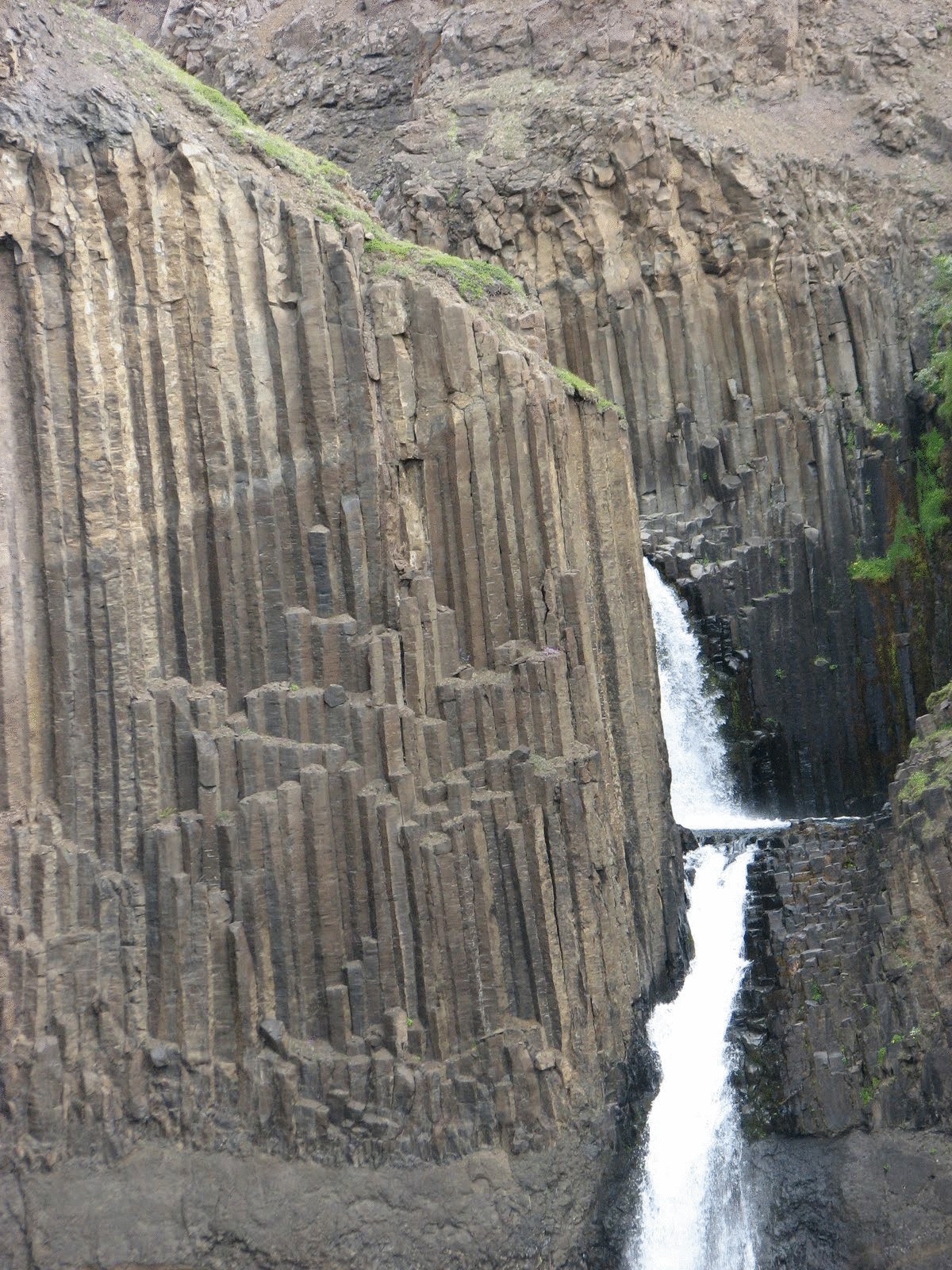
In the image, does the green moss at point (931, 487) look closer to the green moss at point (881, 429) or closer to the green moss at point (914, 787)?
the green moss at point (881, 429)

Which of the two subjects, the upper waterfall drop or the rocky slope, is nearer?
the upper waterfall drop

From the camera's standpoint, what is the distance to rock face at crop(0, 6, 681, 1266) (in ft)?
55.5

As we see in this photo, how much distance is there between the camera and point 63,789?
17.2 m

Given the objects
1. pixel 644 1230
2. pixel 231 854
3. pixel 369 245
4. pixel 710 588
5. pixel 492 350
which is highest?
pixel 369 245

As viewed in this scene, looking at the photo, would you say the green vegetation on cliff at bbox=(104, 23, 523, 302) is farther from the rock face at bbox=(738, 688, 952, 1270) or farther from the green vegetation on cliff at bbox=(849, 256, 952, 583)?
the green vegetation on cliff at bbox=(849, 256, 952, 583)

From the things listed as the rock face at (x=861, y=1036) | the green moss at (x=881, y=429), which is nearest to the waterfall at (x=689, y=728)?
the rock face at (x=861, y=1036)

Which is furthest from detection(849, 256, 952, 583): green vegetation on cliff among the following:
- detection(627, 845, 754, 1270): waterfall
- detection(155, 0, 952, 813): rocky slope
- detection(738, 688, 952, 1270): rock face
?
detection(627, 845, 754, 1270): waterfall

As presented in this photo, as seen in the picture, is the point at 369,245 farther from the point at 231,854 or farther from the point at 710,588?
the point at 710,588

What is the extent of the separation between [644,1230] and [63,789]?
888cm

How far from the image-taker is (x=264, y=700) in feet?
58.4

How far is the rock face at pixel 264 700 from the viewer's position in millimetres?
16922

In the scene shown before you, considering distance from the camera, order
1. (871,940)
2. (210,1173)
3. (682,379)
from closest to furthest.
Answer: (210,1173) → (871,940) → (682,379)

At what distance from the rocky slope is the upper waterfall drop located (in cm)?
53

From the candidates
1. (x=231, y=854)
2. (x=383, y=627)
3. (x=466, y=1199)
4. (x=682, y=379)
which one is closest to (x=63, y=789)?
(x=231, y=854)
